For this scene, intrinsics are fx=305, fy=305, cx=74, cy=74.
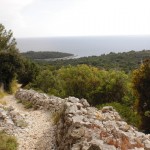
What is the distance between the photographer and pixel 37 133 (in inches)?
550

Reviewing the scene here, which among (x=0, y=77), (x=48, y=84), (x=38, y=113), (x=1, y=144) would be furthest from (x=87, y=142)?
(x=48, y=84)

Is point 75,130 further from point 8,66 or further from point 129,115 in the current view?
point 8,66

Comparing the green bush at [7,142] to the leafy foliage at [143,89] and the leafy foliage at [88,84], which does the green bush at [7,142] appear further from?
the leafy foliage at [88,84]

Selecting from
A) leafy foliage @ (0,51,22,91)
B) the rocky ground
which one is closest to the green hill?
leafy foliage @ (0,51,22,91)

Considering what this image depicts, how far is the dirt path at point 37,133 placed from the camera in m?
12.3

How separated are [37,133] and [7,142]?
219cm

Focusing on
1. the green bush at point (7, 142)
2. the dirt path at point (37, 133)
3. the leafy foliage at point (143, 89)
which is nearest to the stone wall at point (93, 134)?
the dirt path at point (37, 133)

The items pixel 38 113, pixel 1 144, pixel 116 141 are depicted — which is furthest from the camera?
pixel 38 113

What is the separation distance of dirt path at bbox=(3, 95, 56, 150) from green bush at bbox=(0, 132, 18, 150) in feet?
1.04

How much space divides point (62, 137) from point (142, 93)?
1104 cm

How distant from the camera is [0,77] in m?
32.7

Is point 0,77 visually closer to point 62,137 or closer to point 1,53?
point 1,53

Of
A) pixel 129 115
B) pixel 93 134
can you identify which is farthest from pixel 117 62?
pixel 93 134

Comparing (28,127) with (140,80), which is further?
(140,80)
